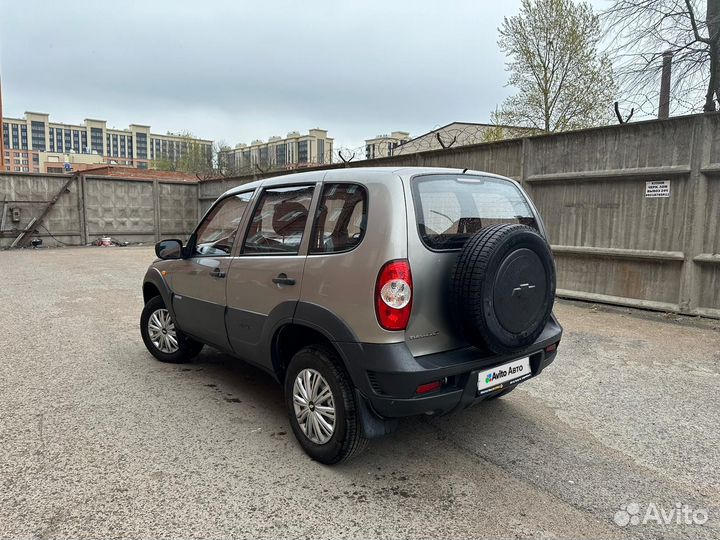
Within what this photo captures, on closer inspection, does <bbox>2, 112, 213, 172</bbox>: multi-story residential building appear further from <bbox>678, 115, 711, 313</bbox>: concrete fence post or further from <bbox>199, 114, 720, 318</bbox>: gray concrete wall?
<bbox>678, 115, 711, 313</bbox>: concrete fence post

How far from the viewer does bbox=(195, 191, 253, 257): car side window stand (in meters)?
3.70

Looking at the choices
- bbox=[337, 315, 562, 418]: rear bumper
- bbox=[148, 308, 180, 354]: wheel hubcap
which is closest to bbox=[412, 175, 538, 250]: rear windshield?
bbox=[337, 315, 562, 418]: rear bumper

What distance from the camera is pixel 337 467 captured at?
2.79 metres

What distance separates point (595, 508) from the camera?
7.93 feet

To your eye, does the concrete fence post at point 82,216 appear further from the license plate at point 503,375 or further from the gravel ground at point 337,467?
the license plate at point 503,375

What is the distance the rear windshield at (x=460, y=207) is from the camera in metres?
2.67

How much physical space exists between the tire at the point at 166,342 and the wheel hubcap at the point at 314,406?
189 cm

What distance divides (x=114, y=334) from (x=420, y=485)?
4.56 meters

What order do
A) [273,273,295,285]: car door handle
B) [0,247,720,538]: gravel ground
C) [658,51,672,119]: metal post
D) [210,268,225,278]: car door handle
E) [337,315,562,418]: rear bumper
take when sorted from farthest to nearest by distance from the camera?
[658,51,672,119]: metal post < [210,268,225,278]: car door handle < [273,273,295,285]: car door handle < [337,315,562,418]: rear bumper < [0,247,720,538]: gravel ground

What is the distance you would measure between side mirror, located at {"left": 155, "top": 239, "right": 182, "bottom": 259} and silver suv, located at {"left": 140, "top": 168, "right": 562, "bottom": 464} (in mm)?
1075

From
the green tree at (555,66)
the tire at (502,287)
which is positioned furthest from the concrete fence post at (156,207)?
the tire at (502,287)

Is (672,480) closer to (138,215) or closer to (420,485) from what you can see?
(420,485)

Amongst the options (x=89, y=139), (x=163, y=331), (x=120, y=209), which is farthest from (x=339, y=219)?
(x=89, y=139)

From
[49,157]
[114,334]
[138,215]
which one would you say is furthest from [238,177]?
[49,157]
